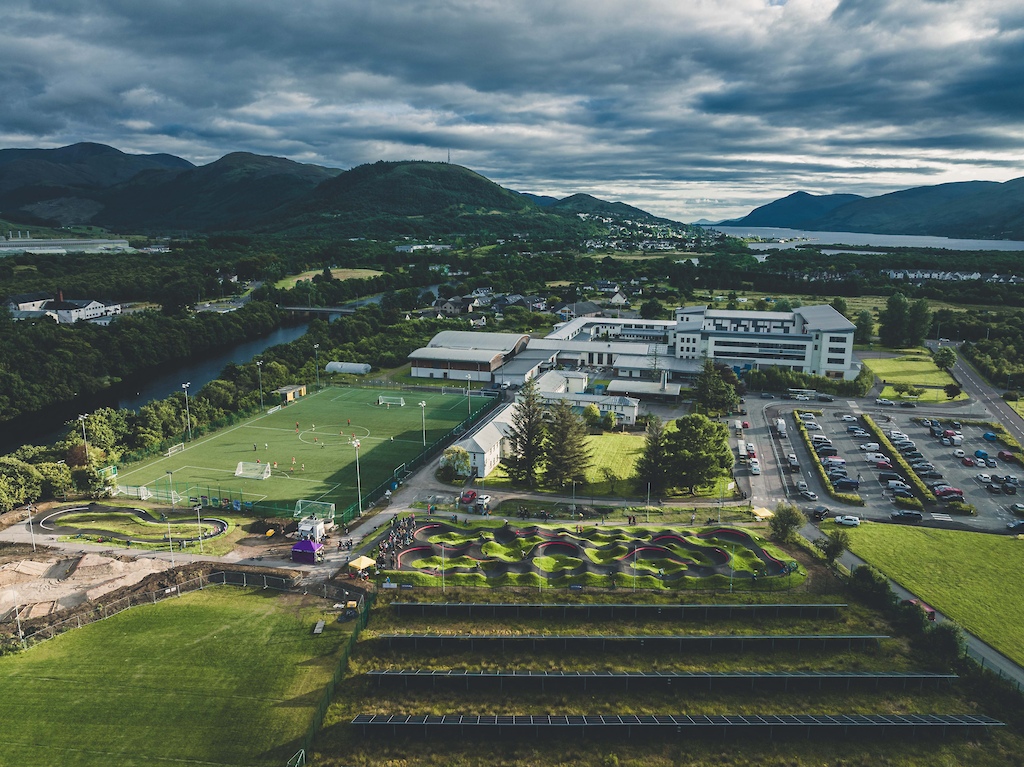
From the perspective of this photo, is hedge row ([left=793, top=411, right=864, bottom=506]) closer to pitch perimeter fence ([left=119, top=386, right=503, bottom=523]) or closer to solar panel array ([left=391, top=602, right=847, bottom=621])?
solar panel array ([left=391, top=602, right=847, bottom=621])

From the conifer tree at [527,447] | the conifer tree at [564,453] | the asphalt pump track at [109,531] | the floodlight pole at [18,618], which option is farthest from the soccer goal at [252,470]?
the conifer tree at [564,453]

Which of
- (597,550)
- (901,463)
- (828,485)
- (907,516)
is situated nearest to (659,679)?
(597,550)

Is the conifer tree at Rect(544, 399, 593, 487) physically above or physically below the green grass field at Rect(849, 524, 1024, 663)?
above

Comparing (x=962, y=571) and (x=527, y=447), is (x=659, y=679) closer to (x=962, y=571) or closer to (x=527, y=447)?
(x=962, y=571)

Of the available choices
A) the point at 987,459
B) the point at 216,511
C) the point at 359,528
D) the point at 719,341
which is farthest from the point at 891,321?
the point at 216,511

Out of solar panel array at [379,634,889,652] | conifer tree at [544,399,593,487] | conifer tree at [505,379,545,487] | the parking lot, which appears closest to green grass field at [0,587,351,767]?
solar panel array at [379,634,889,652]

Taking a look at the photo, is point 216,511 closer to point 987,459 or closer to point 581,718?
point 581,718
